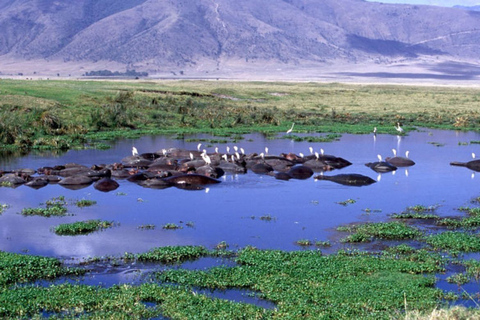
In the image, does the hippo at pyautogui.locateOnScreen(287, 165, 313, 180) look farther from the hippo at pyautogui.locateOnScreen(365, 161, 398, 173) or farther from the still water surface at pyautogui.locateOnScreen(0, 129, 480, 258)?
the hippo at pyautogui.locateOnScreen(365, 161, 398, 173)

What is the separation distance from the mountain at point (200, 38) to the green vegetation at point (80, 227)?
122 m

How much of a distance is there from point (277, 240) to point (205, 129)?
22.3 meters

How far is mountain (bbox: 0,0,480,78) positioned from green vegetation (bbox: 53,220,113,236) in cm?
12205

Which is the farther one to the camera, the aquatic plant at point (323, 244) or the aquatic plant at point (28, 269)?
the aquatic plant at point (323, 244)

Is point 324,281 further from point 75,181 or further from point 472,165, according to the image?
point 472,165

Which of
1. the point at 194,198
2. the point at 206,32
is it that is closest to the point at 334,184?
the point at 194,198

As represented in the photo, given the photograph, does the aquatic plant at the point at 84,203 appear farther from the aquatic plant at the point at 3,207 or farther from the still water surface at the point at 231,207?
the aquatic plant at the point at 3,207

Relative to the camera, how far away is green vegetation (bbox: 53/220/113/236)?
15.7 m

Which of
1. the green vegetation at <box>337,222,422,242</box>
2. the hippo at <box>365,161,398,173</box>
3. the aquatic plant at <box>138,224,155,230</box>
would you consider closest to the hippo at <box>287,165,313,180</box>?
the hippo at <box>365,161,398,173</box>

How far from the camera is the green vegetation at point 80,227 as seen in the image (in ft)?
51.5

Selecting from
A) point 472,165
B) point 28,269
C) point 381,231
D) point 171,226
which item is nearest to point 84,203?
point 171,226

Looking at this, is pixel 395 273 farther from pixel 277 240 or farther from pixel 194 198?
pixel 194 198

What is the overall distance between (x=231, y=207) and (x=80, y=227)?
13.8ft

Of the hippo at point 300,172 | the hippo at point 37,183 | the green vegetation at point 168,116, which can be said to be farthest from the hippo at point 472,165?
the hippo at point 37,183
